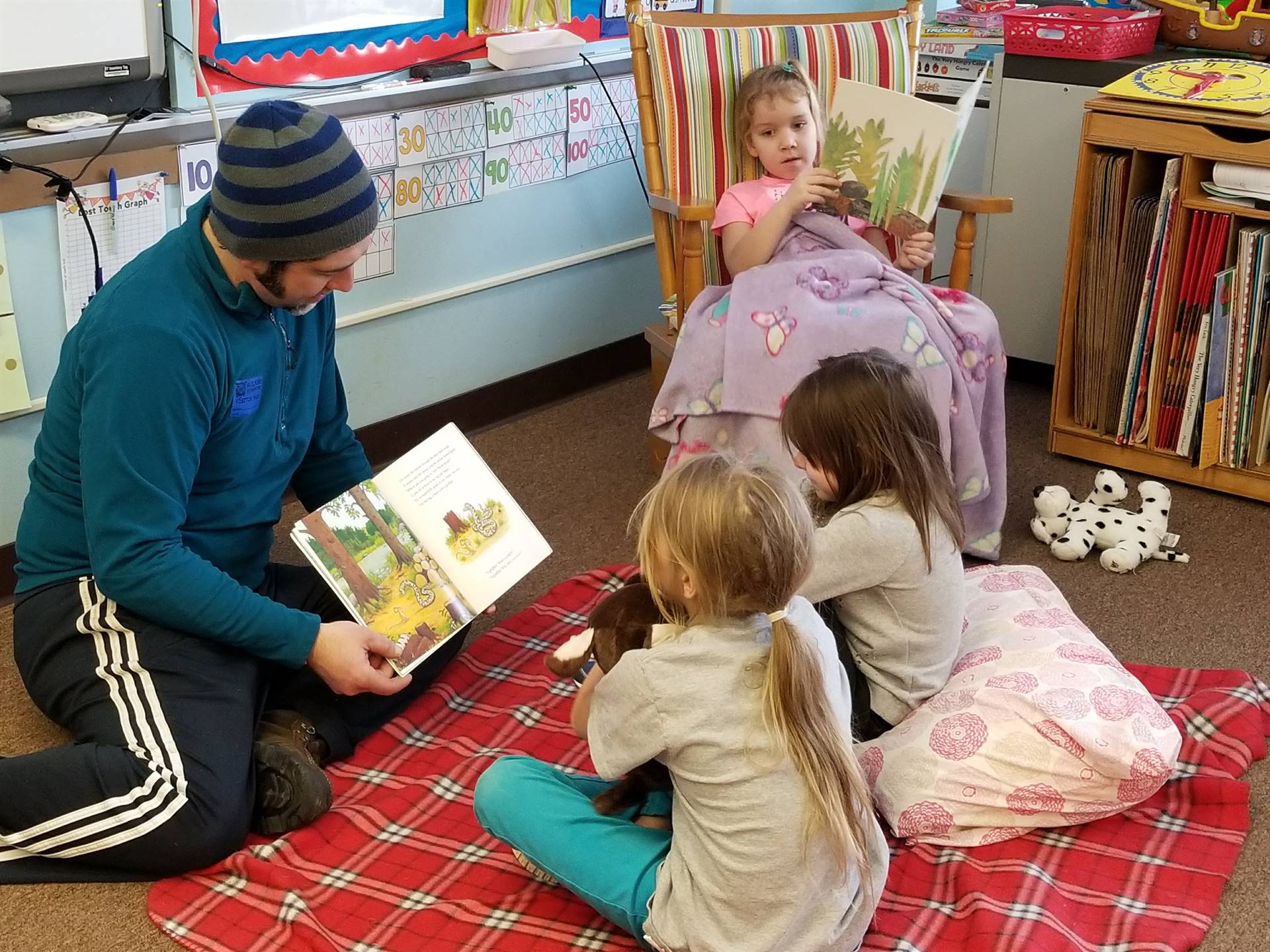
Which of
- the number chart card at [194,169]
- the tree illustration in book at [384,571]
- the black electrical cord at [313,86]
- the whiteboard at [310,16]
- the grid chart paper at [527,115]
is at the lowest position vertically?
the tree illustration in book at [384,571]

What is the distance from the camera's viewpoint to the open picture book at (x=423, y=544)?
1817mm

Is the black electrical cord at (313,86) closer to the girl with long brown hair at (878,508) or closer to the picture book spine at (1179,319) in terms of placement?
the girl with long brown hair at (878,508)

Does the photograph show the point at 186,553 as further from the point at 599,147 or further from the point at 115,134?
the point at 599,147

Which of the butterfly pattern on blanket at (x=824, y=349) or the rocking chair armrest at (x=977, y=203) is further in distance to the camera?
the rocking chair armrest at (x=977, y=203)

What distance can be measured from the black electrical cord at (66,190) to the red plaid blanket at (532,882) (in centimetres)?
88

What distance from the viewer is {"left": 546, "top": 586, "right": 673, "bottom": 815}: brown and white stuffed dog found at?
1495 mm

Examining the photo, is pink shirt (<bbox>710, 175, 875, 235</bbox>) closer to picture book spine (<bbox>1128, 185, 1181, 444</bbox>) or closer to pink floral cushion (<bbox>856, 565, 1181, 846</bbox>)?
picture book spine (<bbox>1128, 185, 1181, 444</bbox>)

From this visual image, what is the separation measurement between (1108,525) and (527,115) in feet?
4.62

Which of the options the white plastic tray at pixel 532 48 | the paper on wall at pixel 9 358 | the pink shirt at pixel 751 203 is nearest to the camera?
the paper on wall at pixel 9 358

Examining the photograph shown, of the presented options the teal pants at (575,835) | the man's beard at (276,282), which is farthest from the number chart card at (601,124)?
the teal pants at (575,835)

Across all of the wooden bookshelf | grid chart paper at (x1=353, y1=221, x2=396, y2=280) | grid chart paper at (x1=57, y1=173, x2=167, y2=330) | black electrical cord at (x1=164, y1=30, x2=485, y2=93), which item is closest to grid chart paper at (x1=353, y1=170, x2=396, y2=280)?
grid chart paper at (x1=353, y1=221, x2=396, y2=280)

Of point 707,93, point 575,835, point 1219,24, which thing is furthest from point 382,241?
point 1219,24

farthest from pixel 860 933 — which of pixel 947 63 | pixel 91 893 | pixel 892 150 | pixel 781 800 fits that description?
pixel 947 63

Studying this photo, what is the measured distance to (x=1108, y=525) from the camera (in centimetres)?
246
